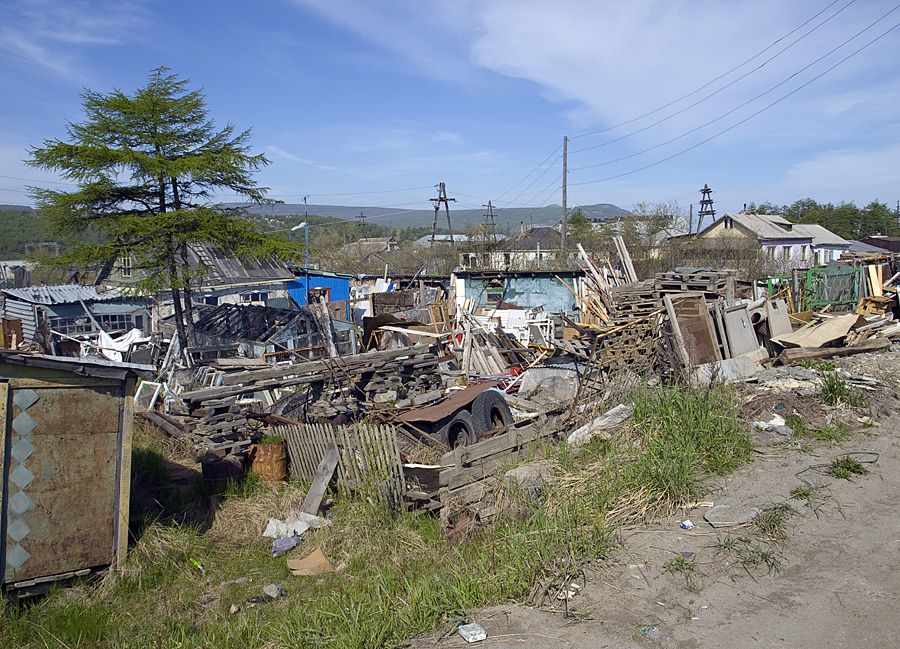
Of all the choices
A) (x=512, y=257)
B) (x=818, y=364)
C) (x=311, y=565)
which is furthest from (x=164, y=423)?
(x=512, y=257)

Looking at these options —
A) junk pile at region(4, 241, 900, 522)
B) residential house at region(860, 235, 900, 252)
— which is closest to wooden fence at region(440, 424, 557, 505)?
junk pile at region(4, 241, 900, 522)

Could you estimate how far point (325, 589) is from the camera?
529 cm

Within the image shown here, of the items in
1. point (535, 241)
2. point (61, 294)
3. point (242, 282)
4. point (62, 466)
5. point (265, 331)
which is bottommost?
point (62, 466)

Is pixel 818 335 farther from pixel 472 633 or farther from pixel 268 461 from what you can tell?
pixel 472 633

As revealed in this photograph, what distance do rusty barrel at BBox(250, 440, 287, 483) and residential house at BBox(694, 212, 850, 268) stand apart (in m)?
36.9

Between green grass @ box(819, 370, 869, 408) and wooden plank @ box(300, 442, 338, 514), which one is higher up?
green grass @ box(819, 370, 869, 408)

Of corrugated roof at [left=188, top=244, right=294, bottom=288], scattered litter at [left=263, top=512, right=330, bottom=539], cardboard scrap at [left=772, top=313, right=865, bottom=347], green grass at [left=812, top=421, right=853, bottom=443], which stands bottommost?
scattered litter at [left=263, top=512, right=330, bottom=539]

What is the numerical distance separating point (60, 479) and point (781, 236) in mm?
45210

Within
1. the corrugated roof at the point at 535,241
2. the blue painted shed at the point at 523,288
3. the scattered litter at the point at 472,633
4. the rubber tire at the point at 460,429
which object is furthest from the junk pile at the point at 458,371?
the corrugated roof at the point at 535,241

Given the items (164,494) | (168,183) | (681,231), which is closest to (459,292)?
(168,183)

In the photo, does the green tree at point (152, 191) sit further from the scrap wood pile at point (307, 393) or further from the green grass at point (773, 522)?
the green grass at point (773, 522)

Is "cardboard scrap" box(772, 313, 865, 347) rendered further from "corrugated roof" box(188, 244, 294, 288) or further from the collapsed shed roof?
"corrugated roof" box(188, 244, 294, 288)

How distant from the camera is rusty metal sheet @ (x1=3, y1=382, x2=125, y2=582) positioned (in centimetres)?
484

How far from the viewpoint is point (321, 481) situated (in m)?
7.23
